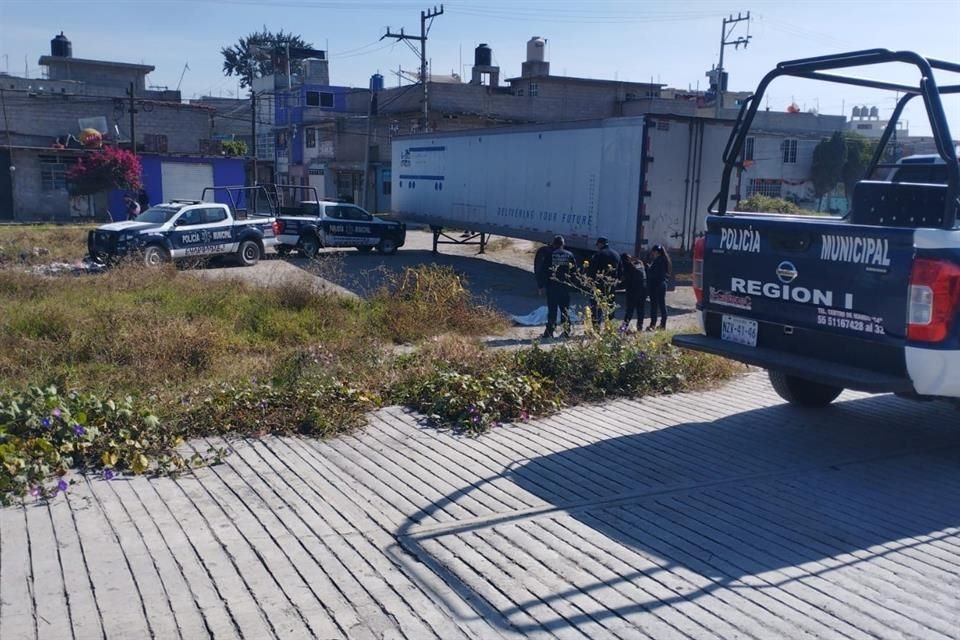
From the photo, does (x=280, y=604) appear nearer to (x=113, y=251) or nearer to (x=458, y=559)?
(x=458, y=559)

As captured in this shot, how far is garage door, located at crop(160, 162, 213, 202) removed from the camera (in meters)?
44.0

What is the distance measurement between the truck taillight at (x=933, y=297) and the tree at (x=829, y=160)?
54.2m

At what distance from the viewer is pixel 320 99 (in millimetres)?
56594

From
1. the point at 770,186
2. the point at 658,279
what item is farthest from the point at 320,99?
the point at 658,279

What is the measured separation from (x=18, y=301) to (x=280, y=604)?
10.7 metres

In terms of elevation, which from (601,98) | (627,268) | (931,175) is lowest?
(627,268)

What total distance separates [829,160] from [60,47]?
174 feet

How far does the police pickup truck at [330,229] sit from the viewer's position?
25141 millimetres

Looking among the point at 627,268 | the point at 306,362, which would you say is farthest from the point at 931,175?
the point at 306,362

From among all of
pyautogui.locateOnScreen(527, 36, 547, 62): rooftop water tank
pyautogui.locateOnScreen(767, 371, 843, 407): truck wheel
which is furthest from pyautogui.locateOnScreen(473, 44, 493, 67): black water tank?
pyautogui.locateOnScreen(767, 371, 843, 407): truck wheel

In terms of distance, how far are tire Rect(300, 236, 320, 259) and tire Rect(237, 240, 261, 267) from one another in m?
1.93

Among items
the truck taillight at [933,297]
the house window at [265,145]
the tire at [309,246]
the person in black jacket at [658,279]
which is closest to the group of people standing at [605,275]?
the person in black jacket at [658,279]

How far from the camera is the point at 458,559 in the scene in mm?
4957

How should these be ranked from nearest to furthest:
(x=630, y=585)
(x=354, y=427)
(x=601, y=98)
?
(x=630, y=585) < (x=354, y=427) < (x=601, y=98)
